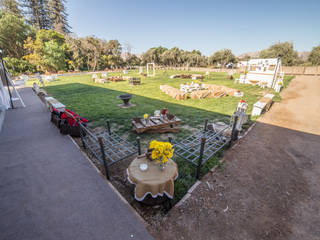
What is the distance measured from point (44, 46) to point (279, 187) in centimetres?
4703

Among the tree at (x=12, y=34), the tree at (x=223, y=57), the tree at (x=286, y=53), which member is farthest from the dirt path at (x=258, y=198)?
the tree at (x=223, y=57)

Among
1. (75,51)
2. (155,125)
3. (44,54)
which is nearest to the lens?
(155,125)

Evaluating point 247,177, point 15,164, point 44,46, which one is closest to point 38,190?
point 15,164

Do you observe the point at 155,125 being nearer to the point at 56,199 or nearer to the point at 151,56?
the point at 56,199

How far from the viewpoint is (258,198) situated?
10.9 feet

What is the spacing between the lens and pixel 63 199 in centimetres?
320

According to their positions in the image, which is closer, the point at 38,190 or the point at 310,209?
the point at 310,209

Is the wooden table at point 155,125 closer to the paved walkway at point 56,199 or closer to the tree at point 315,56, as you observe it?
the paved walkway at point 56,199

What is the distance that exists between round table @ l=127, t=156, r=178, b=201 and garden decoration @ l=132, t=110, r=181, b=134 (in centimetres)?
281

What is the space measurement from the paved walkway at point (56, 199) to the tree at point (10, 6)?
6249 cm

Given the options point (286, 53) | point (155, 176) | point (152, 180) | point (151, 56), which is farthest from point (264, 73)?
point (151, 56)

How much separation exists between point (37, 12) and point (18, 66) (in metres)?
32.3

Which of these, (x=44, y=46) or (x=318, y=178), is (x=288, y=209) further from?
(x=44, y=46)

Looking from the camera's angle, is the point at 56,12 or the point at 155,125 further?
the point at 56,12
